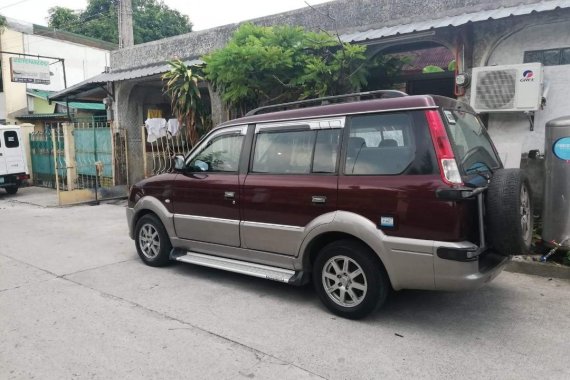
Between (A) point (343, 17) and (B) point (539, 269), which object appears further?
(A) point (343, 17)

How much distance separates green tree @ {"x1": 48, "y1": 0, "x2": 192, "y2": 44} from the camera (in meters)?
30.8

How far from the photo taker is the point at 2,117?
71.4 feet

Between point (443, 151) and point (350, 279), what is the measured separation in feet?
4.41

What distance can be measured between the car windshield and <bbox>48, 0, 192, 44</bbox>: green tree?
2995 cm

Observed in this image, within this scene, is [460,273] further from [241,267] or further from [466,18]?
[466,18]

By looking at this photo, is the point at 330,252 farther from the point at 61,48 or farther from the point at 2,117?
the point at 61,48

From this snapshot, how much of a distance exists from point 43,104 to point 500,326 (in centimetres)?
2368

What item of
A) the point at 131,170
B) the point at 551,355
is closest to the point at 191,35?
the point at 131,170

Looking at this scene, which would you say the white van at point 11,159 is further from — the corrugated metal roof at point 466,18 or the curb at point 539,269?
the curb at point 539,269

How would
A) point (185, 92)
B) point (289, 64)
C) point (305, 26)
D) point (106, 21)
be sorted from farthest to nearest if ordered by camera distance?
point (106, 21)
point (185, 92)
point (305, 26)
point (289, 64)

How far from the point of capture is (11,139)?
44.0 feet

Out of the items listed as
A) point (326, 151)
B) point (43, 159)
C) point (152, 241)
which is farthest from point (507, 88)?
point (43, 159)

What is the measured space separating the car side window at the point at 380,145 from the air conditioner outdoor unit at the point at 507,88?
345cm

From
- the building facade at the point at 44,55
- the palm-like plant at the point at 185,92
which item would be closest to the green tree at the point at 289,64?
the palm-like plant at the point at 185,92
